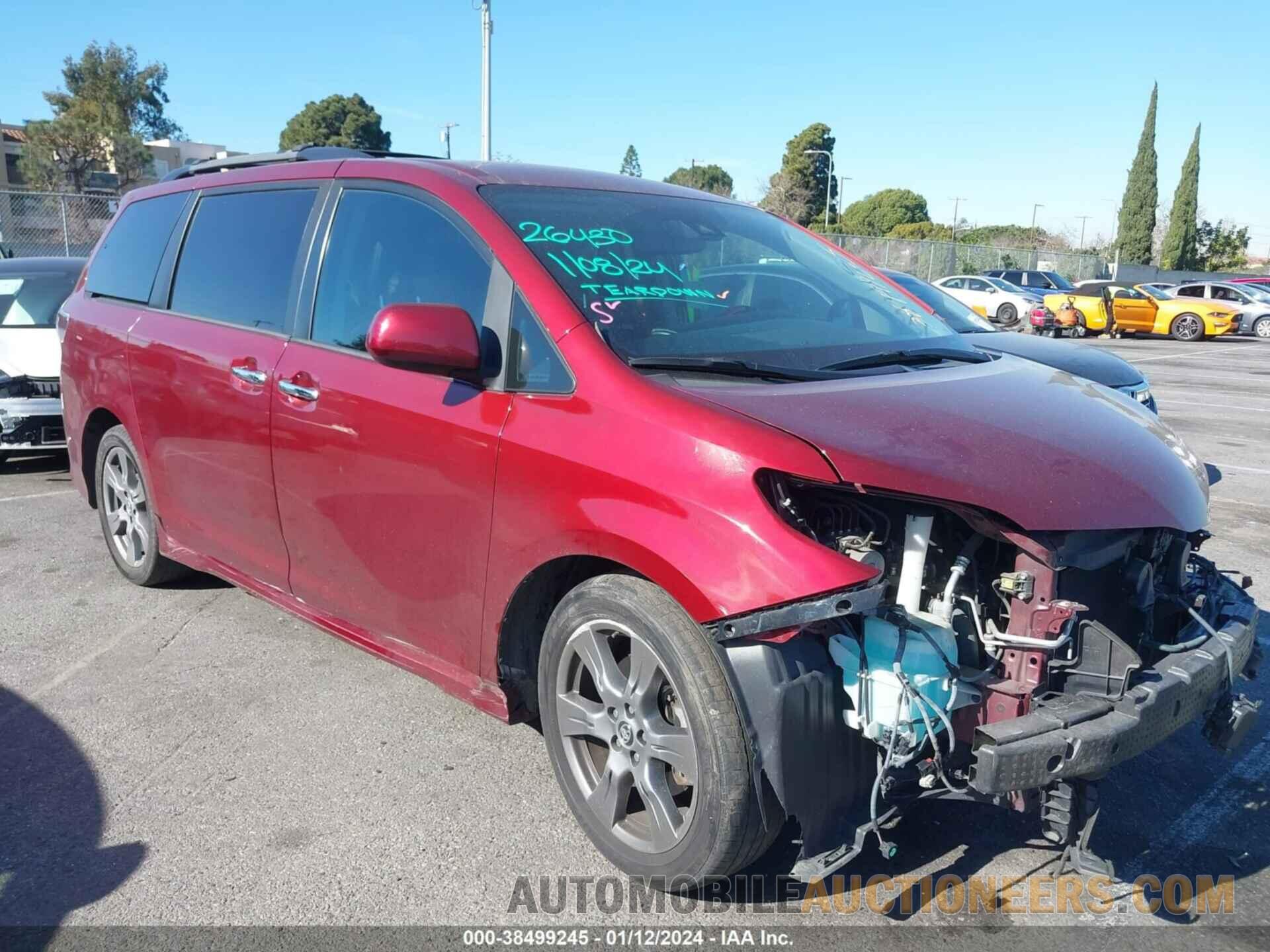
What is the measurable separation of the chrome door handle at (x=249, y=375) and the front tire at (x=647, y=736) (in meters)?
1.58

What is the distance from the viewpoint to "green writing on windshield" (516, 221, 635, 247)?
3111mm

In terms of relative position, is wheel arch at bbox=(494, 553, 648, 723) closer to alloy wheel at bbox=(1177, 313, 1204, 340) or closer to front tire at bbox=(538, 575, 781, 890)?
front tire at bbox=(538, 575, 781, 890)

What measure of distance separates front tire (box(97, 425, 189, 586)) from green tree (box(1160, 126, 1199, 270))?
228 ft

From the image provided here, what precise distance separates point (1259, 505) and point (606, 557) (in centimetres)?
648

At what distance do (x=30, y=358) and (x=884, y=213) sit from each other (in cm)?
7734

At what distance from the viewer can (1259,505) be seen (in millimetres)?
7301

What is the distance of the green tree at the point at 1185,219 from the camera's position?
205 ft

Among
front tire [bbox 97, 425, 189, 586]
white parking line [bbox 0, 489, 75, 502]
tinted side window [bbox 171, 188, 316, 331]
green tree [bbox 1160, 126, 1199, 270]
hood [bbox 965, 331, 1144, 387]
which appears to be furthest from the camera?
green tree [bbox 1160, 126, 1199, 270]

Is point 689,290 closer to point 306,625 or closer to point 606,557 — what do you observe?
point 606,557

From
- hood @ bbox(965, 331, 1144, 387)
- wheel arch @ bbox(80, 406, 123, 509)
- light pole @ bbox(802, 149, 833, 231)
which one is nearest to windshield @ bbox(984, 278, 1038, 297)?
hood @ bbox(965, 331, 1144, 387)

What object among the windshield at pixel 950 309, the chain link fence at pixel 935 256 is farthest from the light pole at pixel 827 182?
the windshield at pixel 950 309

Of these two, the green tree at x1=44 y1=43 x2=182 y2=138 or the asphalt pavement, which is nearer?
the asphalt pavement

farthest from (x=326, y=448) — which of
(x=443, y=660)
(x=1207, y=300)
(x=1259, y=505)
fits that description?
(x=1207, y=300)

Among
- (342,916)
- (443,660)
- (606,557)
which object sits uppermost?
(606,557)
